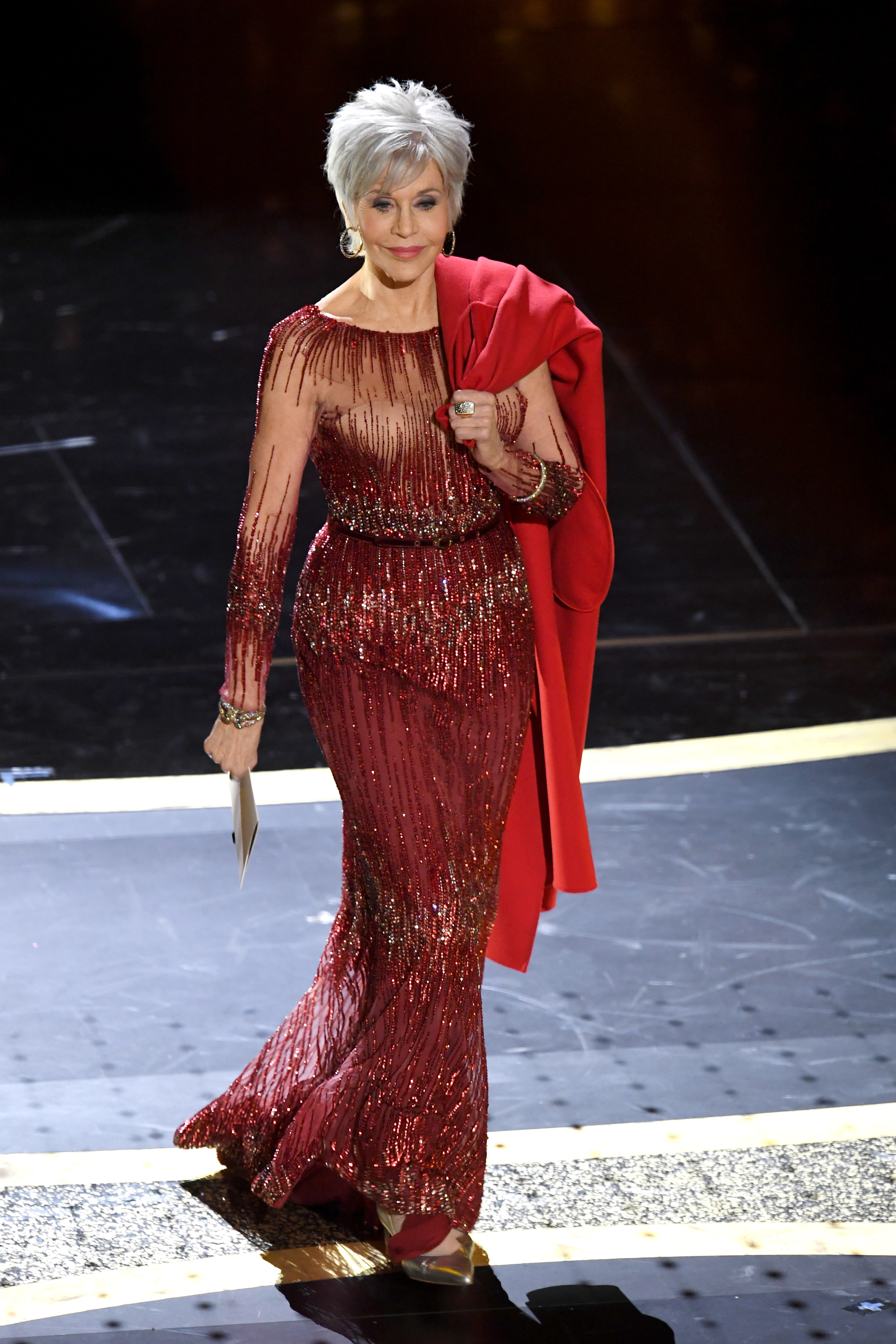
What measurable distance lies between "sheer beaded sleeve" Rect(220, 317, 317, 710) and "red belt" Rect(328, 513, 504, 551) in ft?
0.27

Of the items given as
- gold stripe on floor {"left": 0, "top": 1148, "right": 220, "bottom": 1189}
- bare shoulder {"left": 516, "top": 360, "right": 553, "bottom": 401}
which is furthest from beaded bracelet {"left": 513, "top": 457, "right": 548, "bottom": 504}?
gold stripe on floor {"left": 0, "top": 1148, "right": 220, "bottom": 1189}

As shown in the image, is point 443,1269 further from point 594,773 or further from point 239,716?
point 594,773

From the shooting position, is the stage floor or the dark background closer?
the stage floor

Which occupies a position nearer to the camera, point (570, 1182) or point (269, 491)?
point (269, 491)

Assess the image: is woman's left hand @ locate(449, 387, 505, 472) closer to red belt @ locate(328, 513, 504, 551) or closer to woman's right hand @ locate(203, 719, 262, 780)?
red belt @ locate(328, 513, 504, 551)

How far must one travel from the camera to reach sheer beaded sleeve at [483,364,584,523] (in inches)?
113

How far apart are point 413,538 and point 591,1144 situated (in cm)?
122

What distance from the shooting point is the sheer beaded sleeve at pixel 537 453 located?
113 inches

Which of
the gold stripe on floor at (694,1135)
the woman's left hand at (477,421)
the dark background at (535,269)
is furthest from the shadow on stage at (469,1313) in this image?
the dark background at (535,269)

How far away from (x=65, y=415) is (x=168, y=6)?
506cm

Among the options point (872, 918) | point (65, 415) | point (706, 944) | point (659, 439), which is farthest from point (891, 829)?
point (65, 415)

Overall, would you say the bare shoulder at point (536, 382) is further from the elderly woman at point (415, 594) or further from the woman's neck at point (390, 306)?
the woman's neck at point (390, 306)

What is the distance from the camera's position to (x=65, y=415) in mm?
8211

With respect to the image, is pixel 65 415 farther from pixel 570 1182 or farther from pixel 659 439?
pixel 570 1182
